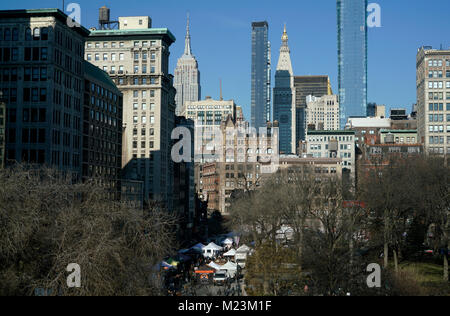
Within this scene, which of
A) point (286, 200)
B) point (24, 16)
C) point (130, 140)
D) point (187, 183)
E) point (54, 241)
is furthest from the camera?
point (187, 183)

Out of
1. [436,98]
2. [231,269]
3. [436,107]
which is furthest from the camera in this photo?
[436,107]

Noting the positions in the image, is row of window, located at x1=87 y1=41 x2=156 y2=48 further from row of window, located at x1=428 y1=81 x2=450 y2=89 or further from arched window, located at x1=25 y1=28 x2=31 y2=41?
row of window, located at x1=428 y1=81 x2=450 y2=89

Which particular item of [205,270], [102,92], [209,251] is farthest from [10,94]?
[209,251]

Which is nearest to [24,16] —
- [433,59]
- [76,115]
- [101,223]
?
[76,115]

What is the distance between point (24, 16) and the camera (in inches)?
3100

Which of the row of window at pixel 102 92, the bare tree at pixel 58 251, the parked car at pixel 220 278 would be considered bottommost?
the parked car at pixel 220 278

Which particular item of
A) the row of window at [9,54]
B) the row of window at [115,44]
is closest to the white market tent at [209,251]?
the row of window at [9,54]

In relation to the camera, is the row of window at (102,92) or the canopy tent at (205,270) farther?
the row of window at (102,92)

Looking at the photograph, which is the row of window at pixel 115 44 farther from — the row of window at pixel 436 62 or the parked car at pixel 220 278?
the parked car at pixel 220 278

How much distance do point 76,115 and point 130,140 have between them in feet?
132

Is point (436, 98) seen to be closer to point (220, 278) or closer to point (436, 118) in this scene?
point (436, 118)

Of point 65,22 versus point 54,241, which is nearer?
point 54,241

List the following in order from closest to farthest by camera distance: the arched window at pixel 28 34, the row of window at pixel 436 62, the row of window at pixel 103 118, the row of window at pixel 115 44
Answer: the arched window at pixel 28 34
the row of window at pixel 103 118
the row of window at pixel 115 44
the row of window at pixel 436 62
